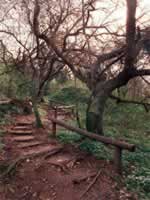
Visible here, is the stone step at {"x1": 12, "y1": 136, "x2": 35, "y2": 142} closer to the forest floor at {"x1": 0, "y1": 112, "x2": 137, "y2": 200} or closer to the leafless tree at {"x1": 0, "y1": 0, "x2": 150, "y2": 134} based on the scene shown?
the forest floor at {"x1": 0, "y1": 112, "x2": 137, "y2": 200}

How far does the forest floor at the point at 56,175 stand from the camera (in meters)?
5.36

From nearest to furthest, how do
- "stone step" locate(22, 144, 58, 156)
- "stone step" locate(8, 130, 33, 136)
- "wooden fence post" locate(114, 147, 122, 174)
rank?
1. "wooden fence post" locate(114, 147, 122, 174)
2. "stone step" locate(22, 144, 58, 156)
3. "stone step" locate(8, 130, 33, 136)

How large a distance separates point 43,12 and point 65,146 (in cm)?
564

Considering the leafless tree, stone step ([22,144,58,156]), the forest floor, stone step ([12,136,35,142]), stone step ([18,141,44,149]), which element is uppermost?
the leafless tree

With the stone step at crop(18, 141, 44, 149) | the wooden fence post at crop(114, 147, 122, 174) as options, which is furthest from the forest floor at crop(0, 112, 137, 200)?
the wooden fence post at crop(114, 147, 122, 174)

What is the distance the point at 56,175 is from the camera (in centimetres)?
603

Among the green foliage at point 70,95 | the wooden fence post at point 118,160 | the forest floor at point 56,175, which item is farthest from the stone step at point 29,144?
A: the green foliage at point 70,95

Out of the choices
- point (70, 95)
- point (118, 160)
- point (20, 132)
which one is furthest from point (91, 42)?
point (70, 95)

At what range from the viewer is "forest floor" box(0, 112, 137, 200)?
5355 mm

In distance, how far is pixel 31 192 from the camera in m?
5.36

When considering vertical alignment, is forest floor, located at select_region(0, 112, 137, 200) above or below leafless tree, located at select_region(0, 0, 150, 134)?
below

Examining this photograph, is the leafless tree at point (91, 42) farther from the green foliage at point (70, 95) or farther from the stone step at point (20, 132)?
the green foliage at point (70, 95)

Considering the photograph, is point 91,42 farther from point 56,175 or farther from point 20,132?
point 56,175

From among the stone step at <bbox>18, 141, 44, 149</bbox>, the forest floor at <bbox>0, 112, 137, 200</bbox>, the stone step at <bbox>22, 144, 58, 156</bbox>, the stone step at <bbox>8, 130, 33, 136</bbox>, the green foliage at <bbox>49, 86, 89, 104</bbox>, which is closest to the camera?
the forest floor at <bbox>0, 112, 137, 200</bbox>
